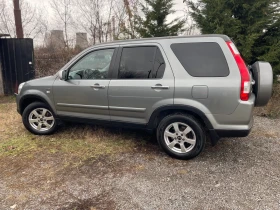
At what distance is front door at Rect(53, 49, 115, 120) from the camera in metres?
3.57

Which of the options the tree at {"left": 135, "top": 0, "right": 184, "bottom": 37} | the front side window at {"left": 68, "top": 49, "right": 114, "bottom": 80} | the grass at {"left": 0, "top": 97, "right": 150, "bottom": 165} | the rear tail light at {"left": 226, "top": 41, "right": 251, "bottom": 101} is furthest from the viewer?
the tree at {"left": 135, "top": 0, "right": 184, "bottom": 37}

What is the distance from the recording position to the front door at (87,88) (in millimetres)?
3574

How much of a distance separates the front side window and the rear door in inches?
8.4

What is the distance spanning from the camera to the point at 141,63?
3.34 m

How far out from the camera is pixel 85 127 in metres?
4.54

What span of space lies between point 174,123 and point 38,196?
200 centimetres

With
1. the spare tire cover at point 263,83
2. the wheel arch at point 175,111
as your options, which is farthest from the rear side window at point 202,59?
the spare tire cover at point 263,83

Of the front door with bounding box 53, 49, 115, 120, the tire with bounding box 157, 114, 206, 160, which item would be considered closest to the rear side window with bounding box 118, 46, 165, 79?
the front door with bounding box 53, 49, 115, 120

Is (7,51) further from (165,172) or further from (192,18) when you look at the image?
(165,172)

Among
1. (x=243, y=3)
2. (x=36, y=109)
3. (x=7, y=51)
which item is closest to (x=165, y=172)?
(x=36, y=109)

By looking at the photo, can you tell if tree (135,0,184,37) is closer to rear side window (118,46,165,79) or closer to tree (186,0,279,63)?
tree (186,0,279,63)

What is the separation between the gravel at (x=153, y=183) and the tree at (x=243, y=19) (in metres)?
3.99

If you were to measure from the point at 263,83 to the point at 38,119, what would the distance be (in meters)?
3.97

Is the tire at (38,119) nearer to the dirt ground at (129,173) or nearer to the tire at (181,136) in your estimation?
the dirt ground at (129,173)
